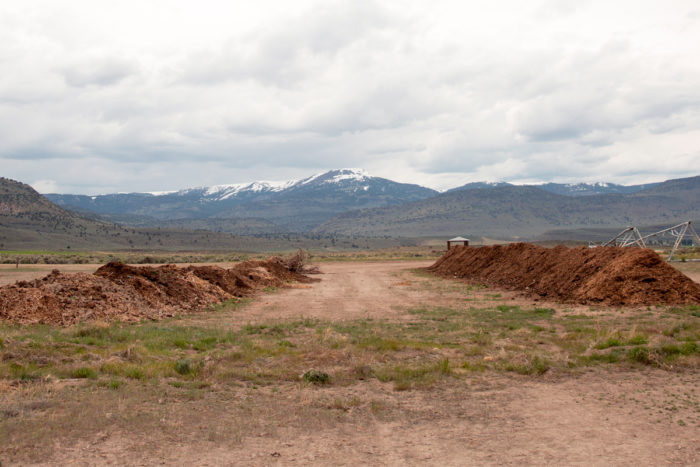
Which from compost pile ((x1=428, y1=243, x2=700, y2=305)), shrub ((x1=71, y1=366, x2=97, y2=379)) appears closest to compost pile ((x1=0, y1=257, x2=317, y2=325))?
shrub ((x1=71, y1=366, x2=97, y2=379))

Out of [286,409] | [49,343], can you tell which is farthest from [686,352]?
[49,343]

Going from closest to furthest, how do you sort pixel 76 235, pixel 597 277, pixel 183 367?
pixel 183 367
pixel 597 277
pixel 76 235

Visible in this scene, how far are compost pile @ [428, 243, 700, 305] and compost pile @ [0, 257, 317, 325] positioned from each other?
14.0 meters

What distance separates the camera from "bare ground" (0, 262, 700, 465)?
6176 mm

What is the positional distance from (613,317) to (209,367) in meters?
12.2

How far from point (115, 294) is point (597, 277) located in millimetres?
17560

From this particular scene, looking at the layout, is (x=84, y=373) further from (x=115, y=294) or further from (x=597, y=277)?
(x=597, y=277)

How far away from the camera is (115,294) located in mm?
17672

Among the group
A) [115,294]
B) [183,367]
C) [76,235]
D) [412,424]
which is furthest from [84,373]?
[76,235]

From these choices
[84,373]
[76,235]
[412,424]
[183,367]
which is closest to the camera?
[412,424]

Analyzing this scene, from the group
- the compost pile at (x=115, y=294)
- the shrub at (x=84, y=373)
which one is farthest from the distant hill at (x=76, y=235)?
the shrub at (x=84, y=373)

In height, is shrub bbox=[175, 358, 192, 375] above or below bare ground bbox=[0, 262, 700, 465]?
above

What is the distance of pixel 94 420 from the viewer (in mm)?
7062

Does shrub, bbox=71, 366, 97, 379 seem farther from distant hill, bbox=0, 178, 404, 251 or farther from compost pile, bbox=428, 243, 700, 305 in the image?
distant hill, bbox=0, 178, 404, 251
